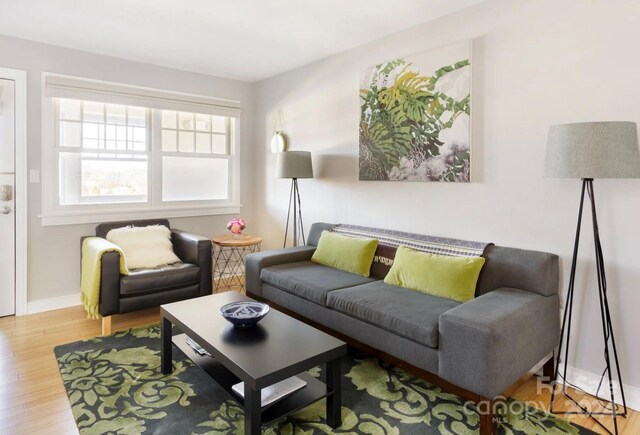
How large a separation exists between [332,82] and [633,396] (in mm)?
3250

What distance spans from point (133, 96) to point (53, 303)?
211 centimetres

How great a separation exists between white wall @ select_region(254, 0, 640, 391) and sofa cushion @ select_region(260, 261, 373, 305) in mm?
646

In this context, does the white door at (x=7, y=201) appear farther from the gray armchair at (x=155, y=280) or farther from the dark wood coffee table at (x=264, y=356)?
the dark wood coffee table at (x=264, y=356)

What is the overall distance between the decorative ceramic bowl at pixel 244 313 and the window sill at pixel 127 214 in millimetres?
2308

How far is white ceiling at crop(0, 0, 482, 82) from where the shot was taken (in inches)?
110

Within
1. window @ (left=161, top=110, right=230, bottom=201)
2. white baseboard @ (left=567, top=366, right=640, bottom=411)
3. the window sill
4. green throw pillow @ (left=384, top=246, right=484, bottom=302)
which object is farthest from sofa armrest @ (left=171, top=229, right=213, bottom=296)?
white baseboard @ (left=567, top=366, right=640, bottom=411)

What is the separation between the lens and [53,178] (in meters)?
3.66

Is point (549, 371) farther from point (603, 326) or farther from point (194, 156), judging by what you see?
point (194, 156)

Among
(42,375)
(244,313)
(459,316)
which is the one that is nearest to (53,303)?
(42,375)

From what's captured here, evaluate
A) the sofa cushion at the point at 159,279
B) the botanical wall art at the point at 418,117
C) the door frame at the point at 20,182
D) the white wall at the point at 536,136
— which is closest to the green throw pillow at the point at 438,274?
the white wall at the point at 536,136

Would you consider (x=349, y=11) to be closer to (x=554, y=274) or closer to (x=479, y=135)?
(x=479, y=135)

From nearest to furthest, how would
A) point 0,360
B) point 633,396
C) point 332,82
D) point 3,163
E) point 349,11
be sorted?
point 633,396, point 0,360, point 349,11, point 3,163, point 332,82

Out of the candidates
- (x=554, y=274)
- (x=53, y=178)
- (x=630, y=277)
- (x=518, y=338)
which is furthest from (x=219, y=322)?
(x=53, y=178)

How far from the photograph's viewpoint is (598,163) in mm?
1920
